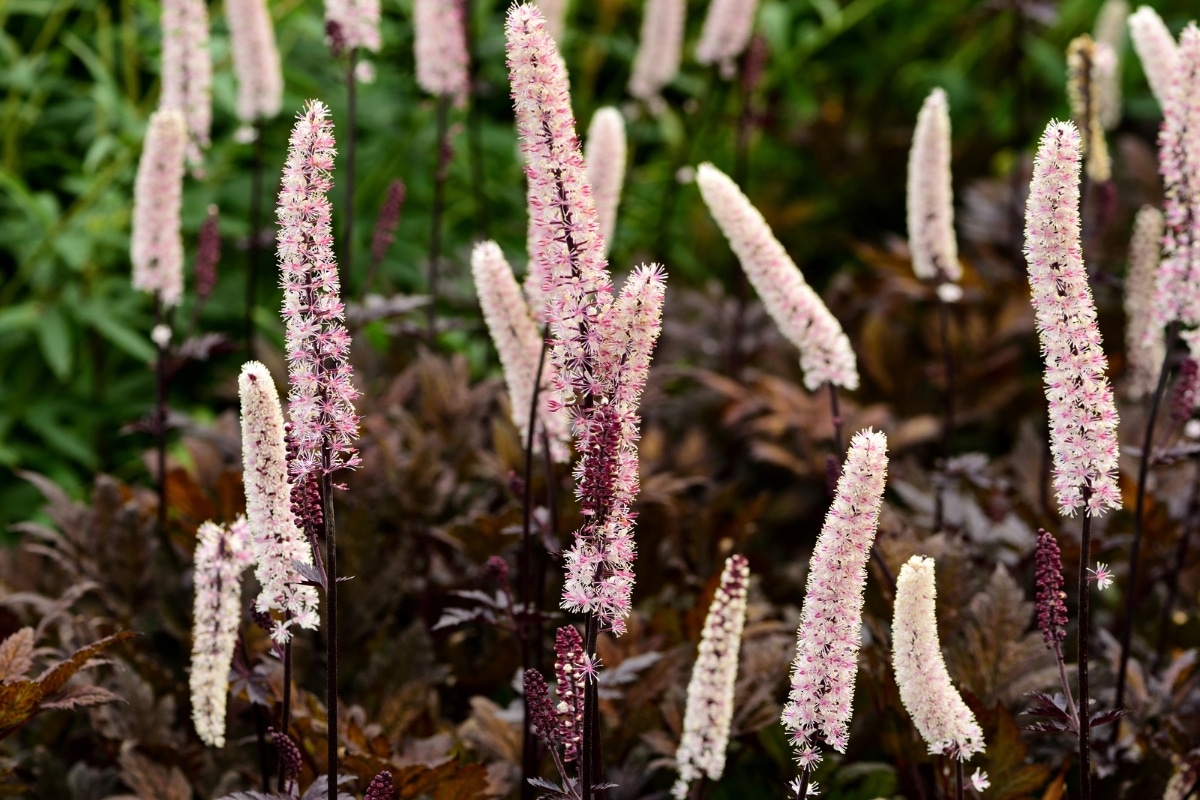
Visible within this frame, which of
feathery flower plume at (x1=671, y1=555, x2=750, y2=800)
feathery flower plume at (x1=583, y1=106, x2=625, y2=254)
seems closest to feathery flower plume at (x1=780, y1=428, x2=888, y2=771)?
feathery flower plume at (x1=671, y1=555, x2=750, y2=800)

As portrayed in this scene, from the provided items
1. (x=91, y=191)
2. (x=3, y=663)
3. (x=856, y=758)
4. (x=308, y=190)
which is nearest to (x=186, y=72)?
(x=91, y=191)

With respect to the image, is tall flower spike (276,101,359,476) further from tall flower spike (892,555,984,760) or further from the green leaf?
the green leaf

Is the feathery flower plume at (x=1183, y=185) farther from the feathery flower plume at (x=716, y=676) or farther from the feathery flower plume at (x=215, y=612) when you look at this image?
the feathery flower plume at (x=215, y=612)

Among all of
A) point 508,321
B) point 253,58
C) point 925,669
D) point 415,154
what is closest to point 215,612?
point 508,321

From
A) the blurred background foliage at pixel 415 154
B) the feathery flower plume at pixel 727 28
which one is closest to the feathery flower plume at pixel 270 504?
the blurred background foliage at pixel 415 154

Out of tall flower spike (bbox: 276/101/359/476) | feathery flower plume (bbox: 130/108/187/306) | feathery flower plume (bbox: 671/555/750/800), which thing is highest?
feathery flower plume (bbox: 130/108/187/306)

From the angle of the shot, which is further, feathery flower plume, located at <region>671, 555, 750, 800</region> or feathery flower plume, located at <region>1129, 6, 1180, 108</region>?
feathery flower plume, located at <region>1129, 6, 1180, 108</region>
